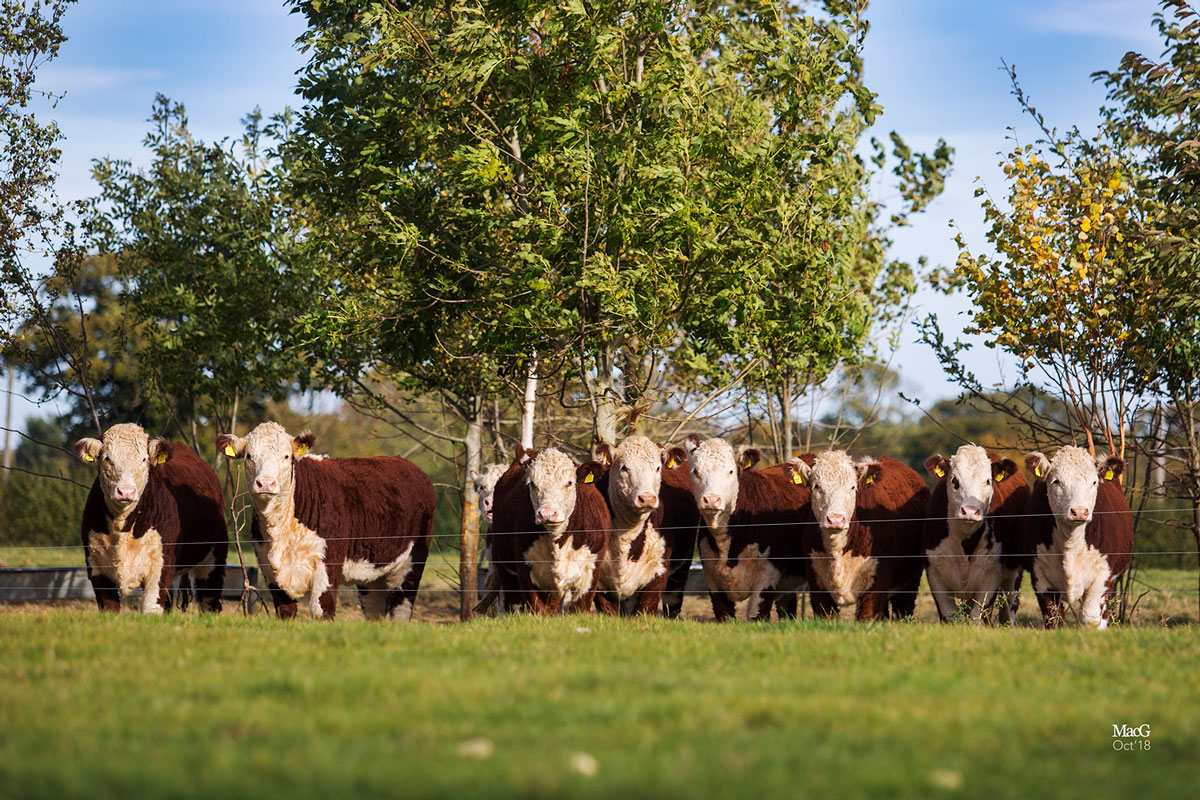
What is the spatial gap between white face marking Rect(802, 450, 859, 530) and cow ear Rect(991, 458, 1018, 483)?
141cm

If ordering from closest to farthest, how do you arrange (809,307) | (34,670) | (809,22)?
(34,670)
(809,22)
(809,307)

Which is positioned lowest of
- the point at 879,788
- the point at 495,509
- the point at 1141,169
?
the point at 879,788

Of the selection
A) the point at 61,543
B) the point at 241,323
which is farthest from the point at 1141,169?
the point at 61,543

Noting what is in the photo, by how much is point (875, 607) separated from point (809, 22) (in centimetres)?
598

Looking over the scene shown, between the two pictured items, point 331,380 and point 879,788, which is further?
point 331,380

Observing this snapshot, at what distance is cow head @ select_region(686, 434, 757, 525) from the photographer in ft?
36.6

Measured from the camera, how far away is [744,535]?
11.8 meters

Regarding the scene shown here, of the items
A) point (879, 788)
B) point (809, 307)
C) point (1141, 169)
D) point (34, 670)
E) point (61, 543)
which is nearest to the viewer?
point (879, 788)

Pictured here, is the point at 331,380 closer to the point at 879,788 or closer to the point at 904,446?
the point at 879,788

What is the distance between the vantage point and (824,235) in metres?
13.0

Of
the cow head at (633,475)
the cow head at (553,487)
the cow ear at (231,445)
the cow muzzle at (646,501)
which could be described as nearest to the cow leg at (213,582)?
the cow ear at (231,445)

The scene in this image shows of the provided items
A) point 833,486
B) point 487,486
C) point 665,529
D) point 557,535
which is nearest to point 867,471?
point 833,486

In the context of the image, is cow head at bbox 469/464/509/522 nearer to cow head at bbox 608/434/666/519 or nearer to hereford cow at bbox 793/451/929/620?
cow head at bbox 608/434/666/519

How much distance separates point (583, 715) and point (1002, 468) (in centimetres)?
785
